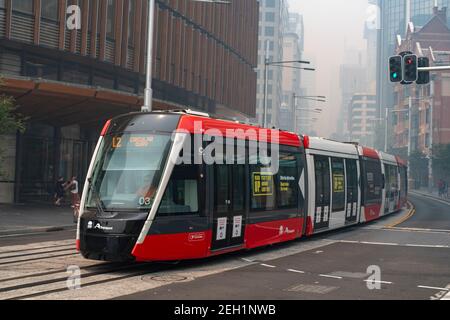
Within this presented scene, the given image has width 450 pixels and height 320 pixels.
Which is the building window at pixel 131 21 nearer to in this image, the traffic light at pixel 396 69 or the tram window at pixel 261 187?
the traffic light at pixel 396 69

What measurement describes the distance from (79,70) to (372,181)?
18.5m

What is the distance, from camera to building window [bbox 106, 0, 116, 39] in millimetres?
32281

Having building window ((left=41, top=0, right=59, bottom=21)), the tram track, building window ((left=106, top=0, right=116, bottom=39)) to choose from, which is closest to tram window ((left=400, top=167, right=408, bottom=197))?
building window ((left=106, top=0, right=116, bottom=39))

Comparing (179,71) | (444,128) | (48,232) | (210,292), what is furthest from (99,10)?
(444,128)

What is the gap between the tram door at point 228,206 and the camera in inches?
463

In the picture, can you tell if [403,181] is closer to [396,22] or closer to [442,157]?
[442,157]

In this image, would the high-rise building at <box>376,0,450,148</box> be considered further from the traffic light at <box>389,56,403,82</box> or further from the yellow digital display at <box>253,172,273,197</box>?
the yellow digital display at <box>253,172,273,197</box>

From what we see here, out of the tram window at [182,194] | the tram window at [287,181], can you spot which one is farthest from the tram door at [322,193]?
the tram window at [182,194]

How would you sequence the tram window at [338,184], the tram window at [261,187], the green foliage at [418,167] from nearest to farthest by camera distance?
1. the tram window at [261,187]
2. the tram window at [338,184]
3. the green foliage at [418,167]
